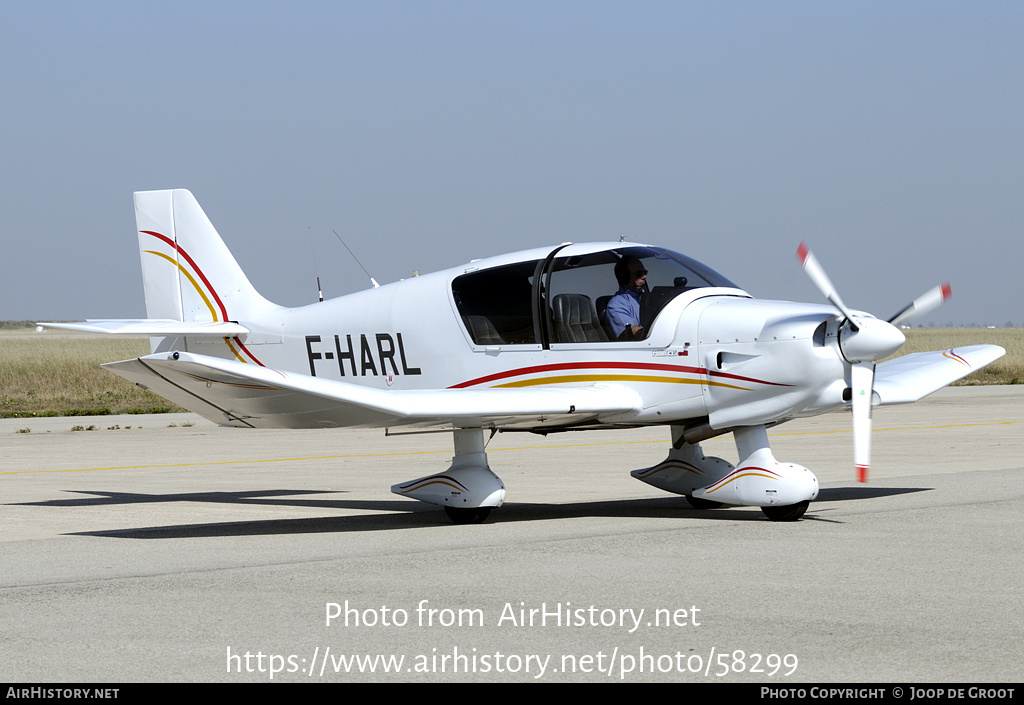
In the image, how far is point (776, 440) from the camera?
67.9 feet

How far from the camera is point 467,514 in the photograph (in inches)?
438

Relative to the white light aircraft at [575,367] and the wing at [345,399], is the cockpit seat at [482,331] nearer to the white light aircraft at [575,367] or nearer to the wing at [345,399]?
the white light aircraft at [575,367]

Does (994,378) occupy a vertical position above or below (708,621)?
below

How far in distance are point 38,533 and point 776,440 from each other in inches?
506

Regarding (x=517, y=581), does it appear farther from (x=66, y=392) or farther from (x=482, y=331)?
(x=66, y=392)

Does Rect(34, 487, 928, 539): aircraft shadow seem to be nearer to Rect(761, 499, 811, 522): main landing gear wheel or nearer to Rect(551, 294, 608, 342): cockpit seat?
Rect(761, 499, 811, 522): main landing gear wheel

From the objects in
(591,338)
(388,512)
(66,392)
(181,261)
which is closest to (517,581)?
(591,338)

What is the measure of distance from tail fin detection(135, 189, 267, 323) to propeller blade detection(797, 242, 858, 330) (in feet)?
21.8

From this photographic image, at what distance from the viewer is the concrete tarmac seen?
5.64m

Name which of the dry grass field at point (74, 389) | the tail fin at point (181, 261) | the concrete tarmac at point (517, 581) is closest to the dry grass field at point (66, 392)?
the dry grass field at point (74, 389)

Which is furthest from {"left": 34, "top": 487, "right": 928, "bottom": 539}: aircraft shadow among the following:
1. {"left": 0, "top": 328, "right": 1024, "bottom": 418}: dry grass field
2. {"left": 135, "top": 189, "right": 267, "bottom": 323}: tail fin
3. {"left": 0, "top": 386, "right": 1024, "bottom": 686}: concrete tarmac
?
{"left": 0, "top": 328, "right": 1024, "bottom": 418}: dry grass field

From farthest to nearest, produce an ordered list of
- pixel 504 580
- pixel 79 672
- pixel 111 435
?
pixel 111 435 < pixel 504 580 < pixel 79 672
